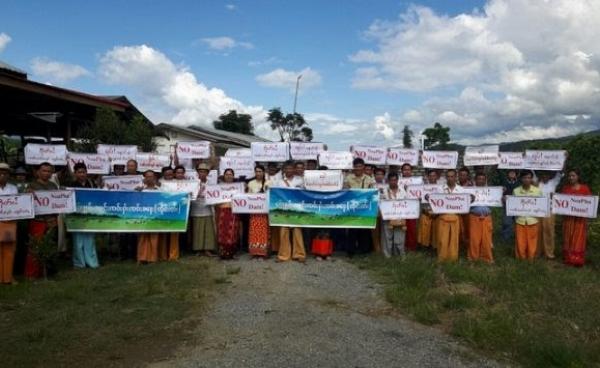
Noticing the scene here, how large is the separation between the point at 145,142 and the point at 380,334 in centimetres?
1224

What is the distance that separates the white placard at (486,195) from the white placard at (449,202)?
0.70ft

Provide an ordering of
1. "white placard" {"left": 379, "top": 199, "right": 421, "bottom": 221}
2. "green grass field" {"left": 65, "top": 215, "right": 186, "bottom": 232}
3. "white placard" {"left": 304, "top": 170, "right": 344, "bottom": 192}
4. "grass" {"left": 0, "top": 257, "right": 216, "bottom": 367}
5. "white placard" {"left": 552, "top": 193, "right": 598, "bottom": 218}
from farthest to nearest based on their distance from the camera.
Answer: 1. "white placard" {"left": 304, "top": 170, "right": 344, "bottom": 192}
2. "white placard" {"left": 379, "top": 199, "right": 421, "bottom": 221}
3. "white placard" {"left": 552, "top": 193, "right": 598, "bottom": 218}
4. "green grass field" {"left": 65, "top": 215, "right": 186, "bottom": 232}
5. "grass" {"left": 0, "top": 257, "right": 216, "bottom": 367}

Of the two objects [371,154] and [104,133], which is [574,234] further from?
[104,133]

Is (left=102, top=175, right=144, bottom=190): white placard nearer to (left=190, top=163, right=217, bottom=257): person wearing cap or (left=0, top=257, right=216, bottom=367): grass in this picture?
(left=190, top=163, right=217, bottom=257): person wearing cap

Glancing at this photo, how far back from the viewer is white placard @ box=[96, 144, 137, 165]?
39.8ft

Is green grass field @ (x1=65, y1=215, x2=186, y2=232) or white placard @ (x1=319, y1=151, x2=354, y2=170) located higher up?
white placard @ (x1=319, y1=151, x2=354, y2=170)

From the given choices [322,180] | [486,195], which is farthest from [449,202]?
[322,180]

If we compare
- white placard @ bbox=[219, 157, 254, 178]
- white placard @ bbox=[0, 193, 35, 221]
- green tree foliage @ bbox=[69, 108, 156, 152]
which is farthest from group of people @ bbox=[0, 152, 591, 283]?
green tree foliage @ bbox=[69, 108, 156, 152]

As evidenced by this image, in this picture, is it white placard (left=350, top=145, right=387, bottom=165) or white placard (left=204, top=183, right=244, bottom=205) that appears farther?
white placard (left=350, top=145, right=387, bottom=165)

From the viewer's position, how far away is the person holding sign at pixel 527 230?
33.4 ft

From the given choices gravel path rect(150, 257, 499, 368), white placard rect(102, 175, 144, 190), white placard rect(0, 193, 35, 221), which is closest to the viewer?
gravel path rect(150, 257, 499, 368)

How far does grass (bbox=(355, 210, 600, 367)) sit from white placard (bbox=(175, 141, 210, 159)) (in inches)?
189

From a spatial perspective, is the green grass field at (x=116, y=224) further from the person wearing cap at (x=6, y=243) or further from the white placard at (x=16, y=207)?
the person wearing cap at (x=6, y=243)

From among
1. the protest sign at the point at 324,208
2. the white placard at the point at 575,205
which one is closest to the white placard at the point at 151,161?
the protest sign at the point at 324,208
